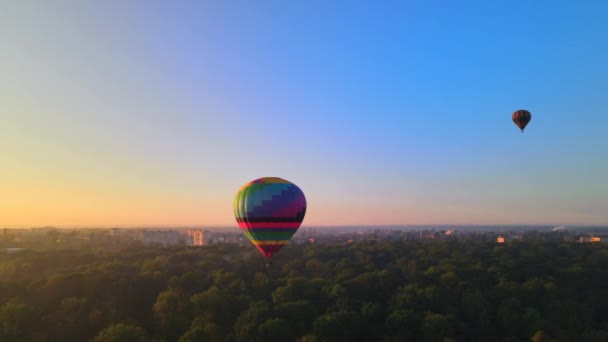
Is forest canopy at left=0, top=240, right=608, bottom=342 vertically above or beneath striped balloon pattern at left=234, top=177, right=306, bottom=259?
beneath

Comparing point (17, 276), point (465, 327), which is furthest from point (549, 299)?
point (17, 276)

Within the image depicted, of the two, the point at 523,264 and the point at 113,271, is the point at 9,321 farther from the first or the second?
the point at 523,264

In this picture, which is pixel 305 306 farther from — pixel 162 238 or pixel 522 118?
pixel 162 238

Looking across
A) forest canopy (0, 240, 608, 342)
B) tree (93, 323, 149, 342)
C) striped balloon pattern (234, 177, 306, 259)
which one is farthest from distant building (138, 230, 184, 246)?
striped balloon pattern (234, 177, 306, 259)

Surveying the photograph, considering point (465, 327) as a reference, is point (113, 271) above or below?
above

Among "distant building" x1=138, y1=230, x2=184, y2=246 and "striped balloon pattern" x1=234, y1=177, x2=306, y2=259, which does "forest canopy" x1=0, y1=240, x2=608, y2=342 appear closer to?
"striped balloon pattern" x1=234, y1=177, x2=306, y2=259

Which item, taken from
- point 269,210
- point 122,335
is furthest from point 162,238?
point 269,210
